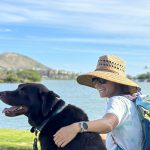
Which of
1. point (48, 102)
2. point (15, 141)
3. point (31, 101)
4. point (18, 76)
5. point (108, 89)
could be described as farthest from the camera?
point (18, 76)

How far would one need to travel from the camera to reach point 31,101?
5.63m

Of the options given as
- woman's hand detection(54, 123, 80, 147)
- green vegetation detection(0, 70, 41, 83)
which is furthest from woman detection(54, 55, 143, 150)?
green vegetation detection(0, 70, 41, 83)

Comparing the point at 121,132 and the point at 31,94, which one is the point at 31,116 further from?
the point at 121,132

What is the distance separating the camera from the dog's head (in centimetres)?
543

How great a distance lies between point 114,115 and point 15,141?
7134 millimetres

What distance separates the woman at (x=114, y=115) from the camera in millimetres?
4281

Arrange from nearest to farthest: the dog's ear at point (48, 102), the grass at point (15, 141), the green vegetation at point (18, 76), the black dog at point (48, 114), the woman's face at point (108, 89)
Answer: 1. the woman's face at point (108, 89)
2. the black dog at point (48, 114)
3. the dog's ear at point (48, 102)
4. the grass at point (15, 141)
5. the green vegetation at point (18, 76)

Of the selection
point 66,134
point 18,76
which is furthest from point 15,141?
point 18,76

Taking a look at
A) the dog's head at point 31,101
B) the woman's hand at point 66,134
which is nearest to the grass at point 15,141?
the dog's head at point 31,101

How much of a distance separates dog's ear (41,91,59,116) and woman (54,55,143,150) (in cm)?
44

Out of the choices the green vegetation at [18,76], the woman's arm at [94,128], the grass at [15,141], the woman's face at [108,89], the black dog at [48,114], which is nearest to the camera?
the woman's arm at [94,128]

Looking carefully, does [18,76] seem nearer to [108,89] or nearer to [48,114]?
[48,114]

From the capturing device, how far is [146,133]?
15.0 ft

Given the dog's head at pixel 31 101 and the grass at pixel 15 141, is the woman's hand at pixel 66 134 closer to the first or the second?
the dog's head at pixel 31 101
